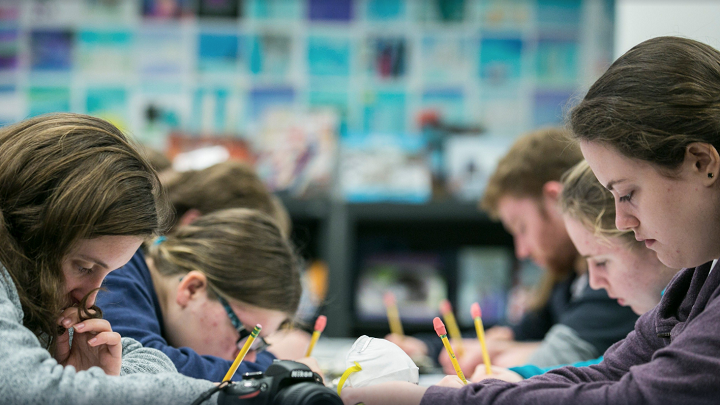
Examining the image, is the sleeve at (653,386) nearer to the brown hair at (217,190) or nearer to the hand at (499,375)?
the hand at (499,375)

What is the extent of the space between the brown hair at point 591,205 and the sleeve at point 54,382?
83cm

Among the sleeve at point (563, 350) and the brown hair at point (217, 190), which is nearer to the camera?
the sleeve at point (563, 350)

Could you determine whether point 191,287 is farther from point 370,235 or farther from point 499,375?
point 370,235

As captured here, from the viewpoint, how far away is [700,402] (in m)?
0.74

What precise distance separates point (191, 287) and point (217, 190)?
1.78ft

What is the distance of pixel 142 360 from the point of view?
1035 mm

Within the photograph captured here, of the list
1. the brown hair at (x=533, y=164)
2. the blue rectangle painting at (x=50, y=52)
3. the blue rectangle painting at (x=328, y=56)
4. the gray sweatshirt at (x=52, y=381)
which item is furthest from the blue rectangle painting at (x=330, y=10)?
the gray sweatshirt at (x=52, y=381)

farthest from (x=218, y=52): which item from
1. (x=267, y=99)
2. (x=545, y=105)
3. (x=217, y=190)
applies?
(x=217, y=190)

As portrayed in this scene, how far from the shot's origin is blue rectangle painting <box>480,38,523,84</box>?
3.48 m

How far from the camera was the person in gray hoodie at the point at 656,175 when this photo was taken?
31.9 inches

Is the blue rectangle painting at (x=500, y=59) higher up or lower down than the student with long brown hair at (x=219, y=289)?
higher up

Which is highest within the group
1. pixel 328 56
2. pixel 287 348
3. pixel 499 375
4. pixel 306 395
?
pixel 328 56

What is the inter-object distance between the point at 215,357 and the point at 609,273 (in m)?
0.77

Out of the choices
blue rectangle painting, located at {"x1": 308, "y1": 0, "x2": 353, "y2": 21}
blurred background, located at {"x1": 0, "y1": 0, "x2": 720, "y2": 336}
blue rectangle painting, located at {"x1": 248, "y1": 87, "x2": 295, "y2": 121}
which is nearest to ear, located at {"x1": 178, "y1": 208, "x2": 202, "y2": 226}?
blurred background, located at {"x1": 0, "y1": 0, "x2": 720, "y2": 336}
